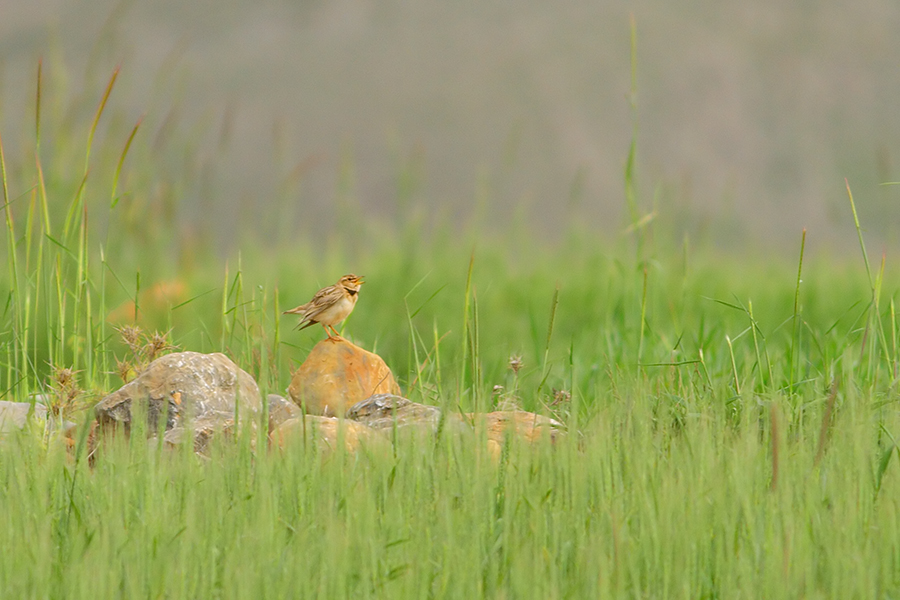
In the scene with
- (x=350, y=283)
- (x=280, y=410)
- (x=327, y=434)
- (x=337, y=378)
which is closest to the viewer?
(x=327, y=434)

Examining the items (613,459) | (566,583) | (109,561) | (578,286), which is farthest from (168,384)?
(578,286)

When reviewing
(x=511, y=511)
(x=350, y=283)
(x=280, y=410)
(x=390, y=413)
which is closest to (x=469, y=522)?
(x=511, y=511)

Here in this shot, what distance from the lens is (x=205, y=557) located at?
176 centimetres

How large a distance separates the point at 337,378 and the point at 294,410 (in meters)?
0.31

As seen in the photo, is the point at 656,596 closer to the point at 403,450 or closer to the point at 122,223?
the point at 403,450

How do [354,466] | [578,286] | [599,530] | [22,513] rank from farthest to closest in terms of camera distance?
[578,286] < [354,466] < [22,513] < [599,530]

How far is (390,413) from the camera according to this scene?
288 cm

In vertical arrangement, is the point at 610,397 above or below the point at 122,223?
below

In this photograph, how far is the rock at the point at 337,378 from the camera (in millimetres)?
3318

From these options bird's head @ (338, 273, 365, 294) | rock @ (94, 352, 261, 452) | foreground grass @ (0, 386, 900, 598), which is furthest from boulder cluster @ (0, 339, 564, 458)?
bird's head @ (338, 273, 365, 294)

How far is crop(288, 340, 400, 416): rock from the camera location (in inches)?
131

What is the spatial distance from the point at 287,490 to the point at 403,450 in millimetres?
360

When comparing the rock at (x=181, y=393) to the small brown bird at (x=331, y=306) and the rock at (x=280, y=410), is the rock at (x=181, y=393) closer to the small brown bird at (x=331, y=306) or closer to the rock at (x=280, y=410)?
the rock at (x=280, y=410)

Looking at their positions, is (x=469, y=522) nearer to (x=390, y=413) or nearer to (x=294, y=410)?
(x=390, y=413)
